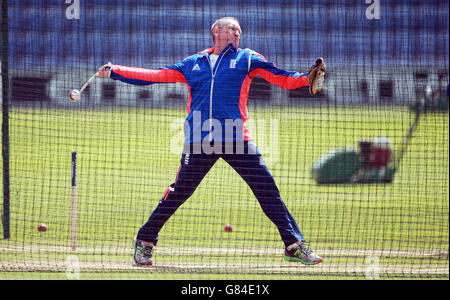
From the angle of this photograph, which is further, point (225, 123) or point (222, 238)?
point (222, 238)

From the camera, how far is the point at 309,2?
593 cm

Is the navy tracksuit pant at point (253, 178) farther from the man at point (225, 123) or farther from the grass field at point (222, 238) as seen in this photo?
the grass field at point (222, 238)

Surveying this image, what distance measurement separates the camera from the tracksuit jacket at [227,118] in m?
4.74

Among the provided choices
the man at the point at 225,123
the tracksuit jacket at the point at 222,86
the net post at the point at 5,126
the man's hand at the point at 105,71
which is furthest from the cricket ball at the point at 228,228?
the man's hand at the point at 105,71

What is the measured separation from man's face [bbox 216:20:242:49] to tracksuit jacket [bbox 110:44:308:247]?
0.06m

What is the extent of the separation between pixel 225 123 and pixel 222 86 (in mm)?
312

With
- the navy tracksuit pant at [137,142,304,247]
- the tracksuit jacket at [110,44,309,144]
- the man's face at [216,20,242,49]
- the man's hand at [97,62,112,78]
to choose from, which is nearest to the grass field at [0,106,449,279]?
the navy tracksuit pant at [137,142,304,247]

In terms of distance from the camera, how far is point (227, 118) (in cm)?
473

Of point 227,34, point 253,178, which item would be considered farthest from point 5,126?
point 253,178

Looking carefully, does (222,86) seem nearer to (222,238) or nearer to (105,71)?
(105,71)

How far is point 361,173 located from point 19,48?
604 centimetres

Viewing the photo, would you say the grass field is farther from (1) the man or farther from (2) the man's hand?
(2) the man's hand

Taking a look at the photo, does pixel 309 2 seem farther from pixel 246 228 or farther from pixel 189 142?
pixel 246 228

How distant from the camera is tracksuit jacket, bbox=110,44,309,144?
474 centimetres
